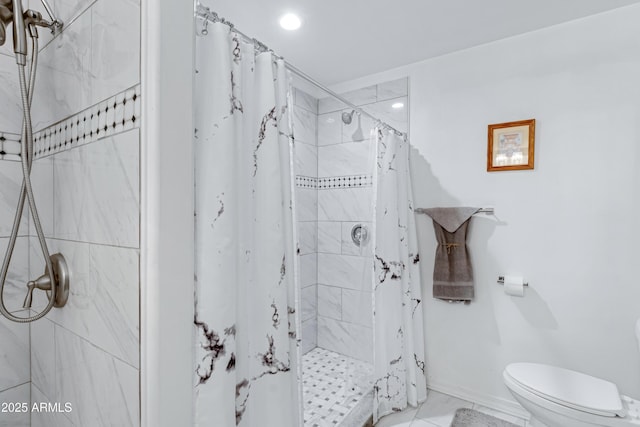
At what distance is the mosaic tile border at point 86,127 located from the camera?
0.74 metres

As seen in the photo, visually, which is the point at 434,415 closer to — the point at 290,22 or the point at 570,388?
the point at 570,388

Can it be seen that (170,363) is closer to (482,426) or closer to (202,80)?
(202,80)

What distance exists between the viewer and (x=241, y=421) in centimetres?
94

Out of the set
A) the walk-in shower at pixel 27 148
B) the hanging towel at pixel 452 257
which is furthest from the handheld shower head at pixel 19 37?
the hanging towel at pixel 452 257

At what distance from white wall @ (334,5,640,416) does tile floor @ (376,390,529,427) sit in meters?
0.08

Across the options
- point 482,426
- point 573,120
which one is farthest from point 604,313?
point 573,120

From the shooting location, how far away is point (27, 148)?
0.95m

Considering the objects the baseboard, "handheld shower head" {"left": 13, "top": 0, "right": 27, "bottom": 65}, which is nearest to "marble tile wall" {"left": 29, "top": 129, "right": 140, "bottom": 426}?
"handheld shower head" {"left": 13, "top": 0, "right": 27, "bottom": 65}

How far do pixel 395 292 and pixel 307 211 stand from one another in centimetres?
96

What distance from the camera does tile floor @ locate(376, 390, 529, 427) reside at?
6.31 ft

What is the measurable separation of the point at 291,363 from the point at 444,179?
1752mm

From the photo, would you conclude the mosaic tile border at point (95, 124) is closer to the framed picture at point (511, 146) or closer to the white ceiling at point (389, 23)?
the white ceiling at point (389, 23)

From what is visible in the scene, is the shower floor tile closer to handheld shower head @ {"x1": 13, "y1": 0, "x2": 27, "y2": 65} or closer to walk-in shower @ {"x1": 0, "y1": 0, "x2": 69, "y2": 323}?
walk-in shower @ {"x1": 0, "y1": 0, "x2": 69, "y2": 323}

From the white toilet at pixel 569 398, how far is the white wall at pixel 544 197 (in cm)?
24
